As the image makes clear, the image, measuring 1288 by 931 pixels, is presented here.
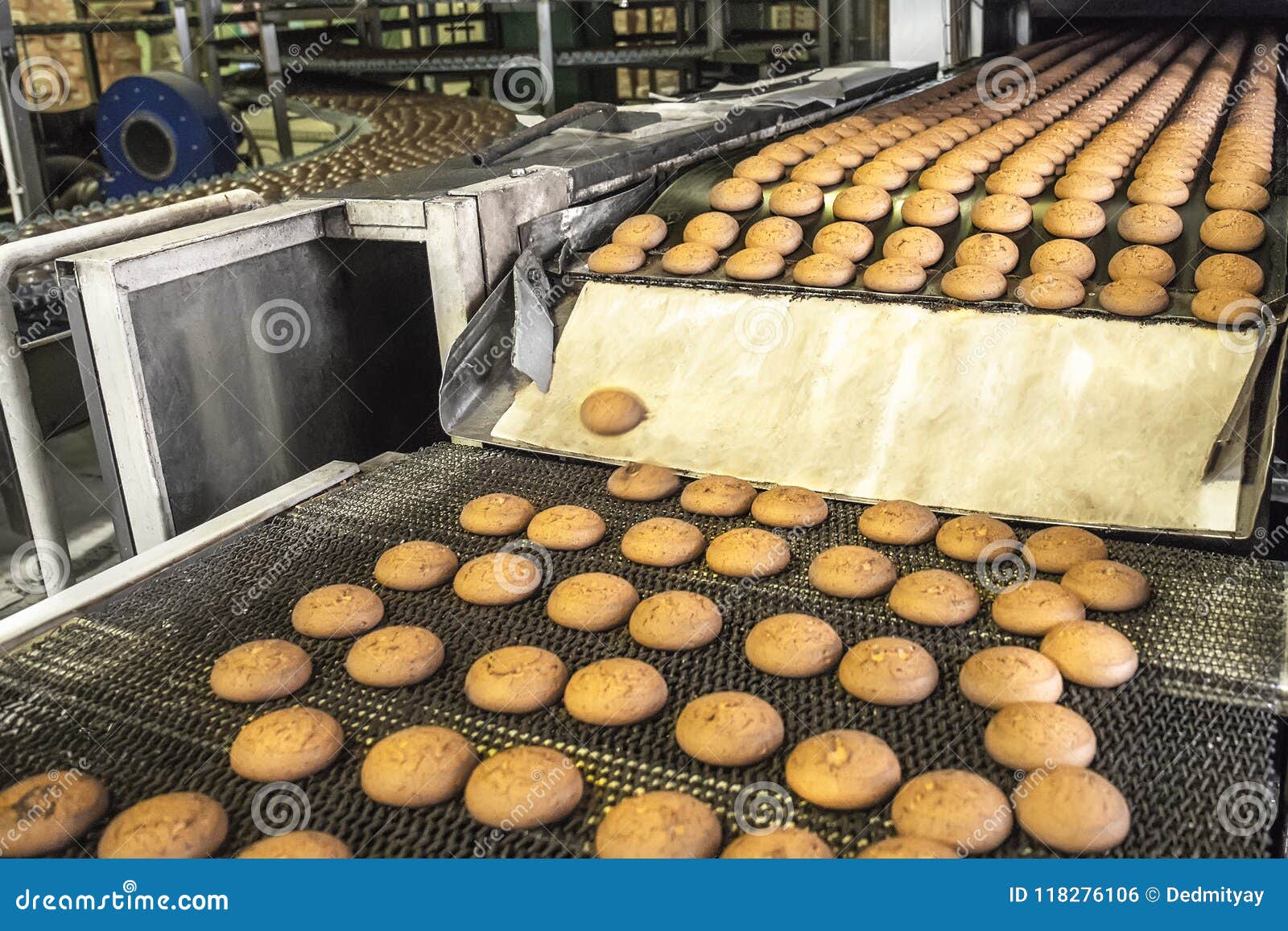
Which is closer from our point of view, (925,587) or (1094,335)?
(925,587)

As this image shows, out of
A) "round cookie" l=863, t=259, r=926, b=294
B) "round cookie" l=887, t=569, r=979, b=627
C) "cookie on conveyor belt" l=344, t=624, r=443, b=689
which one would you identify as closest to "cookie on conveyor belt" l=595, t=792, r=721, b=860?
"cookie on conveyor belt" l=344, t=624, r=443, b=689

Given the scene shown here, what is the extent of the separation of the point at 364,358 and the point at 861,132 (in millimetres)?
1922

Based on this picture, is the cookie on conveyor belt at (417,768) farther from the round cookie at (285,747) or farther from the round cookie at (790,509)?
the round cookie at (790,509)

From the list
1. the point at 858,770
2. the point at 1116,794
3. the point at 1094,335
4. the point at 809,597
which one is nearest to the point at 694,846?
the point at 858,770

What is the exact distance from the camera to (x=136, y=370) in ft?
6.78

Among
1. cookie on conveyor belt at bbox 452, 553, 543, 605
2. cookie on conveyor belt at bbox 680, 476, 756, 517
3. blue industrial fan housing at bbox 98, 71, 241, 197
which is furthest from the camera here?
blue industrial fan housing at bbox 98, 71, 241, 197

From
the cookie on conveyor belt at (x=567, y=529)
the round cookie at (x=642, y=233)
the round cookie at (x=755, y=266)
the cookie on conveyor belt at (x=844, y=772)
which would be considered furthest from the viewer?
the round cookie at (x=642, y=233)

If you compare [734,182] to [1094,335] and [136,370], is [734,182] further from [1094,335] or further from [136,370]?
[136,370]

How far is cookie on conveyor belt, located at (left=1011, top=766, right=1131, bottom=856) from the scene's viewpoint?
1.17 m

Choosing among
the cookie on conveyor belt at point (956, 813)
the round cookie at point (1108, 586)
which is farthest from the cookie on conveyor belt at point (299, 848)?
the round cookie at point (1108, 586)

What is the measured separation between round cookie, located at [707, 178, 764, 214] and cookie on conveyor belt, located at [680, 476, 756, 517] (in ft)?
3.62

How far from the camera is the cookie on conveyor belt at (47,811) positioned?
124 centimetres

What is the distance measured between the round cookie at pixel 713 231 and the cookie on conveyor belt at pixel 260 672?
1.57 metres

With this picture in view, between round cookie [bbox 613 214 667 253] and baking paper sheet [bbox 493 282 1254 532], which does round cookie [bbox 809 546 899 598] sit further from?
round cookie [bbox 613 214 667 253]
